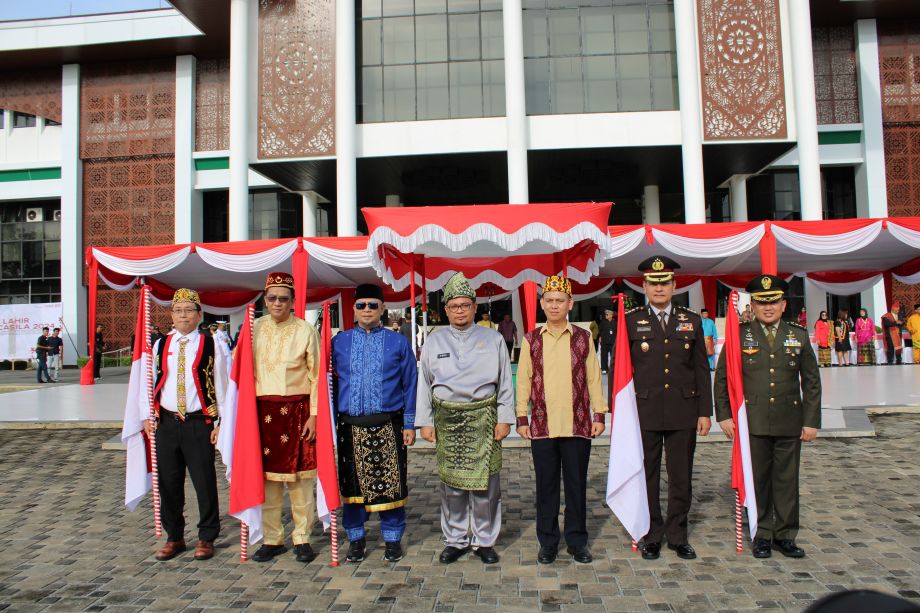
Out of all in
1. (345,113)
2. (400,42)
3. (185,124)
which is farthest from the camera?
(185,124)

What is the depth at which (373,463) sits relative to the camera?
142 inches

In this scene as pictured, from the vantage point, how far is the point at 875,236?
872 centimetres

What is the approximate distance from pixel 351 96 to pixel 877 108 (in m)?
16.2

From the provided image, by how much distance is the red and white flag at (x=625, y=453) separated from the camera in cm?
352

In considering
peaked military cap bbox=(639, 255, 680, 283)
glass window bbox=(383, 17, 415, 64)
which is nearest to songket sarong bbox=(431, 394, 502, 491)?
peaked military cap bbox=(639, 255, 680, 283)

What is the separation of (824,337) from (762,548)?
13260 mm

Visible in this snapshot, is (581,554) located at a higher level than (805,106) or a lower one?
lower

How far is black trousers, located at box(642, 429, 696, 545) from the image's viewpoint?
11.5 feet

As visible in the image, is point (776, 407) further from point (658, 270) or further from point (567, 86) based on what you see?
point (567, 86)

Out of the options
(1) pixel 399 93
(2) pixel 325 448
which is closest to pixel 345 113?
(1) pixel 399 93

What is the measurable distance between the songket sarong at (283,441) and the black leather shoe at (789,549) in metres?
2.80

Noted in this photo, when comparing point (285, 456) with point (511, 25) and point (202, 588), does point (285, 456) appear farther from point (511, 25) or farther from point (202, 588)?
point (511, 25)

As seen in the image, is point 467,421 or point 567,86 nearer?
point 467,421

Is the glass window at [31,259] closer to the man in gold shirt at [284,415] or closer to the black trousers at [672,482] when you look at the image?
the man in gold shirt at [284,415]
